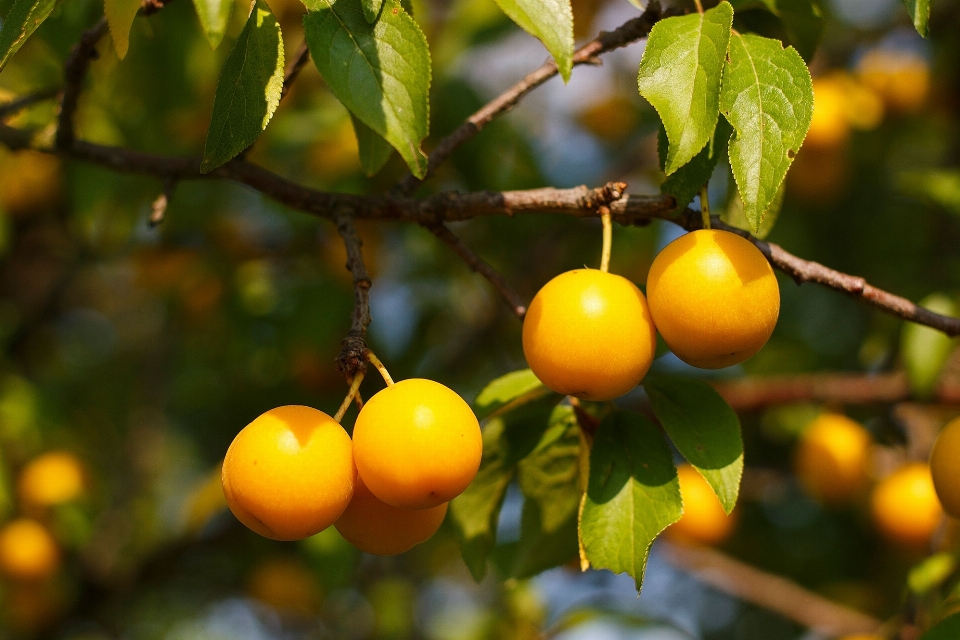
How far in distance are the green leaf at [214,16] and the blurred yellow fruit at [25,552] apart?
2.02 metres

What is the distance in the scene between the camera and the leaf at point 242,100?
100cm

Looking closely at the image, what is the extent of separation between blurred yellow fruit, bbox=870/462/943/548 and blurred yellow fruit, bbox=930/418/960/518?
105cm

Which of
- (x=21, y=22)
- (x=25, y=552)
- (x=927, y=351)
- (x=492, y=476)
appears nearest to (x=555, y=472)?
(x=492, y=476)

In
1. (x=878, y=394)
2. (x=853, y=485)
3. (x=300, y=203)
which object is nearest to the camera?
(x=300, y=203)

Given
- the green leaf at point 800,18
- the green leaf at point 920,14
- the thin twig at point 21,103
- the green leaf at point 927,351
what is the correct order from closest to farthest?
1. the green leaf at point 920,14
2. the green leaf at point 800,18
3. the thin twig at point 21,103
4. the green leaf at point 927,351

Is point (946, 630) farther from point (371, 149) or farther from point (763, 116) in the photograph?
point (371, 149)

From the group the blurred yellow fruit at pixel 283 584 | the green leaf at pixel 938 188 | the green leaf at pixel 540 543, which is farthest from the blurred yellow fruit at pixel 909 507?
the blurred yellow fruit at pixel 283 584

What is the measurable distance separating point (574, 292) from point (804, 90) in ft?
1.22

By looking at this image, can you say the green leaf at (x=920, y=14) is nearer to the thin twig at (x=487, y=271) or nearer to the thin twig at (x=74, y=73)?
the thin twig at (x=487, y=271)

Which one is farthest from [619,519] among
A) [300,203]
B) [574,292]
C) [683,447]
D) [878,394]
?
[878,394]

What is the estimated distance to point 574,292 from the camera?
1042mm

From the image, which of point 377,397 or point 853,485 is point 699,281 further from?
point 853,485

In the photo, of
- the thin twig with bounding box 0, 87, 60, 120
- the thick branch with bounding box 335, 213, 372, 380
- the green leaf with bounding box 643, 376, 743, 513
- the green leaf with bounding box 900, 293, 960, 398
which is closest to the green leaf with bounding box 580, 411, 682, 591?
the green leaf with bounding box 643, 376, 743, 513

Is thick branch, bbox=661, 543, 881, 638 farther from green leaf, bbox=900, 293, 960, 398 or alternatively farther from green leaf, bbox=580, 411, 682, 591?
green leaf, bbox=580, 411, 682, 591
